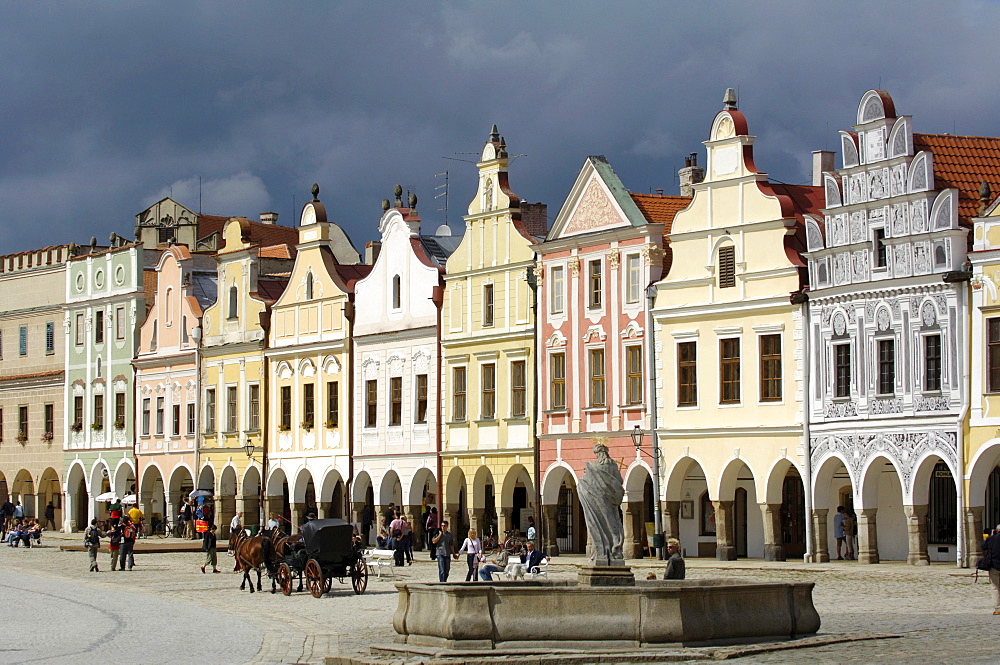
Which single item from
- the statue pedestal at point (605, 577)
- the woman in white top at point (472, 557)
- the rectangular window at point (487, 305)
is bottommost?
the woman in white top at point (472, 557)

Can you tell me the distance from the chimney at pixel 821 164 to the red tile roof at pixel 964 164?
6795 millimetres

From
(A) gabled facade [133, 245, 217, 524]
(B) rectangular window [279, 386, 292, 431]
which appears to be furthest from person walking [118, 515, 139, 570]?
(A) gabled facade [133, 245, 217, 524]

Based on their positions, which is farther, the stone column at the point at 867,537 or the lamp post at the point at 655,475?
the lamp post at the point at 655,475

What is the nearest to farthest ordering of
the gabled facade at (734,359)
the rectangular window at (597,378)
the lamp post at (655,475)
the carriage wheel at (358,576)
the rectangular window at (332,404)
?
the carriage wheel at (358,576) < the gabled facade at (734,359) < the lamp post at (655,475) < the rectangular window at (597,378) < the rectangular window at (332,404)

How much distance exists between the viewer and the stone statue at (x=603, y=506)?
25203mm

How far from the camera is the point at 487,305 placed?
54938 millimetres

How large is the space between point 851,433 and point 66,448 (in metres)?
42.5

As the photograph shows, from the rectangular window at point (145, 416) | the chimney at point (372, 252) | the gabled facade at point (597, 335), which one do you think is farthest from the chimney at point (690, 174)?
the rectangular window at point (145, 416)

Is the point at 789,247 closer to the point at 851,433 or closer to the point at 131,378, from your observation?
the point at 851,433

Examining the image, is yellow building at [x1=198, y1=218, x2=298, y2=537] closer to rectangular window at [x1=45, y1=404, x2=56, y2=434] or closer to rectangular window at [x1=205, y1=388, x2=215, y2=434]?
rectangular window at [x1=205, y1=388, x2=215, y2=434]

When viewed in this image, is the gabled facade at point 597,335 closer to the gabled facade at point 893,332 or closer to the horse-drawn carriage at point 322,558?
the gabled facade at point 893,332

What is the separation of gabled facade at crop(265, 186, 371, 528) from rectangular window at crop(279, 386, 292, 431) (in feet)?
0.11

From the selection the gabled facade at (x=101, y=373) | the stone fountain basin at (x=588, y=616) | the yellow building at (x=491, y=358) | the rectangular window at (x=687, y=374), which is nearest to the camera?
the stone fountain basin at (x=588, y=616)

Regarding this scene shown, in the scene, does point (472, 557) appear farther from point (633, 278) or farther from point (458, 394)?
point (458, 394)
